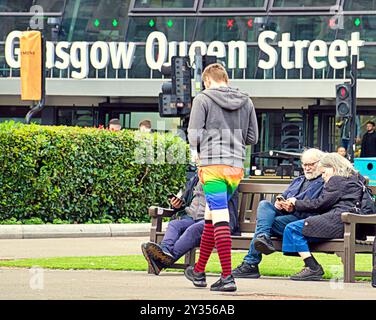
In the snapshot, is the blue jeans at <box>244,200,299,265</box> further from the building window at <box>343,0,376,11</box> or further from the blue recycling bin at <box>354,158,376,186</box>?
the building window at <box>343,0,376,11</box>

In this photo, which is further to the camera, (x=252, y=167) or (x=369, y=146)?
(x=252, y=167)

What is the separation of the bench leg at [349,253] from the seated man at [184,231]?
117 cm

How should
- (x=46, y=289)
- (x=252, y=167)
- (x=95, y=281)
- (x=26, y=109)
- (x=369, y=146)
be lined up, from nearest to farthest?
1. (x=46, y=289)
2. (x=95, y=281)
3. (x=369, y=146)
4. (x=252, y=167)
5. (x=26, y=109)

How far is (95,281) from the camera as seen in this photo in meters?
10.6

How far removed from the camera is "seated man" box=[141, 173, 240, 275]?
1104 cm

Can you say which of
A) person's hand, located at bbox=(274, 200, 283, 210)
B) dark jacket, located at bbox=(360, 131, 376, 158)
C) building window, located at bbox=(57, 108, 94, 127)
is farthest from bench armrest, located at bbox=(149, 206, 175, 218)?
building window, located at bbox=(57, 108, 94, 127)

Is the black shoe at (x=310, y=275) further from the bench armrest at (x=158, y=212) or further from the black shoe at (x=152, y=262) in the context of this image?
the bench armrest at (x=158, y=212)

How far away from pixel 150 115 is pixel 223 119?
75.0 feet

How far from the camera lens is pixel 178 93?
23281mm

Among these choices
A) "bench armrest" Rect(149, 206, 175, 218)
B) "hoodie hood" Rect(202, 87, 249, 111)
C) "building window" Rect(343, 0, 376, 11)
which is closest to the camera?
"hoodie hood" Rect(202, 87, 249, 111)

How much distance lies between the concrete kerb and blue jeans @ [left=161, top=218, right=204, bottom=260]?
639 centimetres

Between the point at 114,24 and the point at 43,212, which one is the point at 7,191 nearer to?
the point at 43,212
